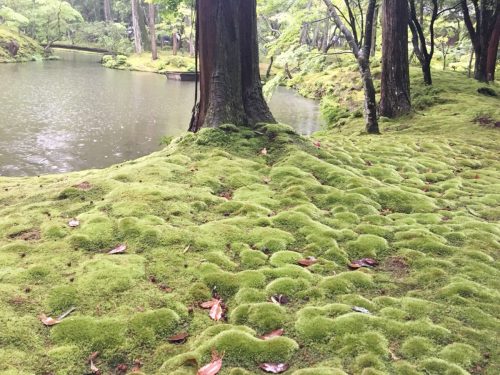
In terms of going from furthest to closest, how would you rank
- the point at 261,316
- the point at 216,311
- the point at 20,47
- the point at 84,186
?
the point at 20,47, the point at 84,186, the point at 216,311, the point at 261,316

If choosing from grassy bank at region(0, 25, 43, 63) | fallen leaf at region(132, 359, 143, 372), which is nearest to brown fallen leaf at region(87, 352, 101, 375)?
fallen leaf at region(132, 359, 143, 372)

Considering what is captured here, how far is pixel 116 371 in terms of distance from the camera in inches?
134

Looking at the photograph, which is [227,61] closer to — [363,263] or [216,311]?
[363,263]

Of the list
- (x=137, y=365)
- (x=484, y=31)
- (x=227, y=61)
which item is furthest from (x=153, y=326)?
(x=484, y=31)

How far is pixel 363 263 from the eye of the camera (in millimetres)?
5078

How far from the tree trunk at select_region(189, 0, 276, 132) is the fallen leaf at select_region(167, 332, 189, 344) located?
5.25 meters

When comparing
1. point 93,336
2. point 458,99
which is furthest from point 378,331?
point 458,99

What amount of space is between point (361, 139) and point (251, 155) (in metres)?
4.42

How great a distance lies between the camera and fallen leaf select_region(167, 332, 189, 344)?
3.74 metres

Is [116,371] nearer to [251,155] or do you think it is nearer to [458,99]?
[251,155]

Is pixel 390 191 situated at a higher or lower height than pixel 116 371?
higher

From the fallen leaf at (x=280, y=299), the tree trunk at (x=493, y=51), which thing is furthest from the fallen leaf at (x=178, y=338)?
the tree trunk at (x=493, y=51)

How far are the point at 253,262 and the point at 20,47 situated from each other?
176 feet

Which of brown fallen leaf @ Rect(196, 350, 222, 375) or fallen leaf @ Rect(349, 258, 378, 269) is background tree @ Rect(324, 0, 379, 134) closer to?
fallen leaf @ Rect(349, 258, 378, 269)
